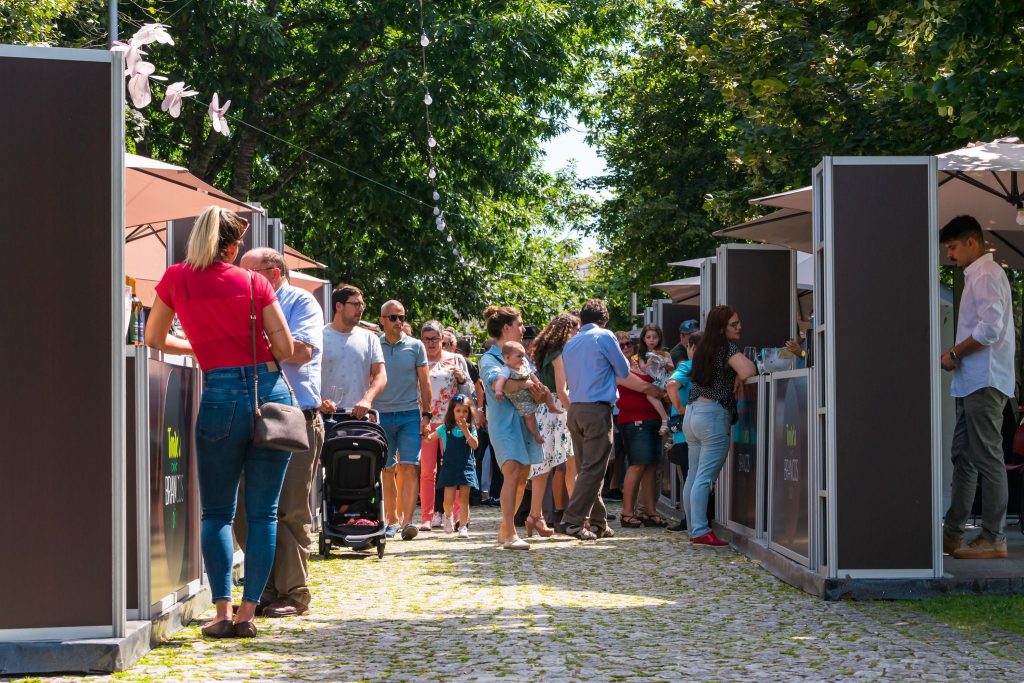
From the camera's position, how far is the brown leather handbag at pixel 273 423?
6.37 meters

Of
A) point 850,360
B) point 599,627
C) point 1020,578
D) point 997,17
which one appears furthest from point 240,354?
point 997,17

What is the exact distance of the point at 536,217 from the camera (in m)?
35.6

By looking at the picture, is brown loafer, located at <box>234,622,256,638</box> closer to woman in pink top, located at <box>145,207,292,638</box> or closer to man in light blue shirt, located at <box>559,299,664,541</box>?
woman in pink top, located at <box>145,207,292,638</box>

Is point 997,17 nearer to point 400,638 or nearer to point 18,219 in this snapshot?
point 400,638

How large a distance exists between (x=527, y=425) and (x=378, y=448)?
1.52 m

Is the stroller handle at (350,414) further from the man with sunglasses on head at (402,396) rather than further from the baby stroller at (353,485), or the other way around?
the man with sunglasses on head at (402,396)

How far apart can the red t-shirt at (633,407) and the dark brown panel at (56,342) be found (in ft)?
26.7

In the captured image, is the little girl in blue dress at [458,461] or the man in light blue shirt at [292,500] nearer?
the man in light blue shirt at [292,500]

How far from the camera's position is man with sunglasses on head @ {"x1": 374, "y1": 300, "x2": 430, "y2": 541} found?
451 inches

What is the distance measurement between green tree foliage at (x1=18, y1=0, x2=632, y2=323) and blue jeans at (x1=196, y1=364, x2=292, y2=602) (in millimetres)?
15668

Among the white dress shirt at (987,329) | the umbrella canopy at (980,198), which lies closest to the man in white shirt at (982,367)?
the white dress shirt at (987,329)

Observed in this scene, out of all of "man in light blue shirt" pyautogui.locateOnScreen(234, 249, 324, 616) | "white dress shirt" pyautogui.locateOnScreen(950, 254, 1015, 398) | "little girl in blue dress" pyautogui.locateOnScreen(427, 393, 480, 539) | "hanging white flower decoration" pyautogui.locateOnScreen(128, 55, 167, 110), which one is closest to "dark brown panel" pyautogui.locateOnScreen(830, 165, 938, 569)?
"white dress shirt" pyautogui.locateOnScreen(950, 254, 1015, 398)

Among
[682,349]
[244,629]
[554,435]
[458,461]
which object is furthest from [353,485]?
[682,349]

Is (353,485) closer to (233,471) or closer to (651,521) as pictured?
(233,471)
